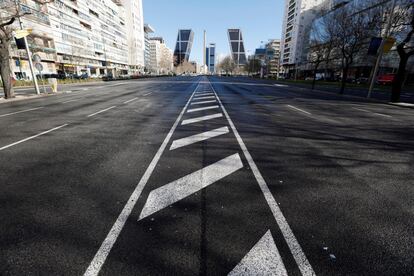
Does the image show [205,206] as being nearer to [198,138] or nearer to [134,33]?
[198,138]

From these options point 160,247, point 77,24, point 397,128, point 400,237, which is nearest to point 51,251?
point 160,247

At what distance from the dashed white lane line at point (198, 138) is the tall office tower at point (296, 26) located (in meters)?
87.8

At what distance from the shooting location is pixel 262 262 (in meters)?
2.12

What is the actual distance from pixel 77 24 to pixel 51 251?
Result: 82040 millimetres

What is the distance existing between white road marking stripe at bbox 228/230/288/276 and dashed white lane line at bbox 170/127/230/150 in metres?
3.48

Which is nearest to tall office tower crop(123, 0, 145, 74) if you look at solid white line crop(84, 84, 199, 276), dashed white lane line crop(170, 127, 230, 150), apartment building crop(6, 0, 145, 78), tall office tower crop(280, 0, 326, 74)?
apartment building crop(6, 0, 145, 78)

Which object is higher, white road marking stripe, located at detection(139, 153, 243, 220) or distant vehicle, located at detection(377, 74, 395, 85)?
distant vehicle, located at detection(377, 74, 395, 85)

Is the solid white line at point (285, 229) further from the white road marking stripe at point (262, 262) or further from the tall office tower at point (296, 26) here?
the tall office tower at point (296, 26)

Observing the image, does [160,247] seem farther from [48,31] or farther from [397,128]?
[48,31]

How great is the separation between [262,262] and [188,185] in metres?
A: 1.76

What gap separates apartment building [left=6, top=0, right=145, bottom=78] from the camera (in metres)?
48.8

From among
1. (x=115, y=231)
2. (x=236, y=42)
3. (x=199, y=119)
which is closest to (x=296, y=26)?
(x=199, y=119)

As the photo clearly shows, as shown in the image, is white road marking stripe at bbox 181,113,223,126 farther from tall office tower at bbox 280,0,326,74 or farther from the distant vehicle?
tall office tower at bbox 280,0,326,74

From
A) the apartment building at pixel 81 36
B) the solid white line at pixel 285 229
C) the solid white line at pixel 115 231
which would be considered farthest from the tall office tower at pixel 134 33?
the solid white line at pixel 285 229
